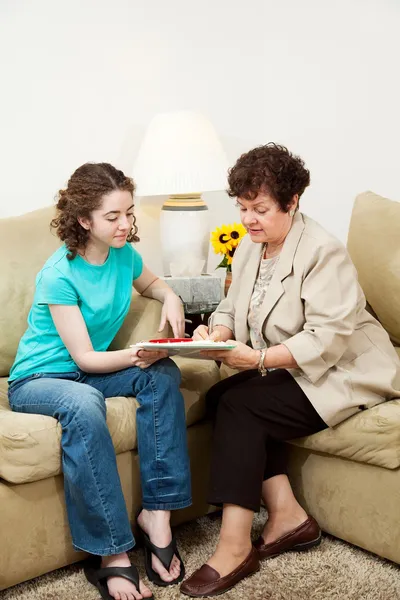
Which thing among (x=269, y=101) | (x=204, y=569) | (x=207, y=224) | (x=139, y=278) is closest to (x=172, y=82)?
(x=269, y=101)

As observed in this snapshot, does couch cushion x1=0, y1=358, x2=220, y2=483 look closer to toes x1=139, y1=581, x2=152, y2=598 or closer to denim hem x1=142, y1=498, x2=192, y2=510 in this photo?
denim hem x1=142, y1=498, x2=192, y2=510

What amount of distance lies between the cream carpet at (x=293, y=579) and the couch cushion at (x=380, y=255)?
0.72 meters

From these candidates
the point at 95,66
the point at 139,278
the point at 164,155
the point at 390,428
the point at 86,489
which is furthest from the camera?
the point at 95,66

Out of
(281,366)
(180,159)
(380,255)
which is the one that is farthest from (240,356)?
(180,159)

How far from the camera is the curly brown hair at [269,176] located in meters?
1.99

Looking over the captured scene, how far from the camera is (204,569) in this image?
194cm

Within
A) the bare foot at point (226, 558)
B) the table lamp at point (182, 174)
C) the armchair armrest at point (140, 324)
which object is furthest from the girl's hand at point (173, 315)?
the bare foot at point (226, 558)

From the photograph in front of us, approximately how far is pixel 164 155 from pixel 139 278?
61 centimetres

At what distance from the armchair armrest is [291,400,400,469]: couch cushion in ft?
2.00

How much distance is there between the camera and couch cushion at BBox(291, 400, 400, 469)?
1969mm

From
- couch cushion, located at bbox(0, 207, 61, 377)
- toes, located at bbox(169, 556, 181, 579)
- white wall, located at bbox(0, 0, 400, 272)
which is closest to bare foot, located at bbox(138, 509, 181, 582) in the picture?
toes, located at bbox(169, 556, 181, 579)

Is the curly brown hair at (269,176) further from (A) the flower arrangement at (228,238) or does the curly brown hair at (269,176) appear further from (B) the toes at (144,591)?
(B) the toes at (144,591)

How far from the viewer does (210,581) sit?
1.92 m

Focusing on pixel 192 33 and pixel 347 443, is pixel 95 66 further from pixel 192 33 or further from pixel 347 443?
pixel 347 443
